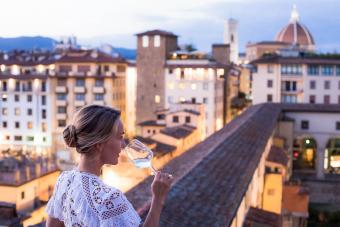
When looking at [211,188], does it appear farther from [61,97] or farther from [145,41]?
[145,41]

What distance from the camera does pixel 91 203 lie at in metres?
2.07

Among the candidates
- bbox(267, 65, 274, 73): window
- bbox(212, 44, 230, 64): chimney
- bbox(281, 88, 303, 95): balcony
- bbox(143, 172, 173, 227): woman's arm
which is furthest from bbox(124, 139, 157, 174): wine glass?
bbox(212, 44, 230, 64): chimney

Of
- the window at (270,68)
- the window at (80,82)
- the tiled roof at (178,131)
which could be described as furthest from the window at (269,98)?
the window at (80,82)

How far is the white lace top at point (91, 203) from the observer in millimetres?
2045

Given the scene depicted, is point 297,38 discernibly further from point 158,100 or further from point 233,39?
point 158,100

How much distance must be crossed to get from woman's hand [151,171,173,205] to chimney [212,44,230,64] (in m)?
45.1

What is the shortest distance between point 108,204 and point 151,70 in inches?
1666

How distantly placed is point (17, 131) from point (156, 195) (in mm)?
40366

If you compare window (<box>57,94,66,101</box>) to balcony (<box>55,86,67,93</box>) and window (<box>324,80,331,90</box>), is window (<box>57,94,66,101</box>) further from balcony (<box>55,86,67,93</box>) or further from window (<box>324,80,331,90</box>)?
window (<box>324,80,331,90</box>)

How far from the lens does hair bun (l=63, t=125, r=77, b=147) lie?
2.18 meters

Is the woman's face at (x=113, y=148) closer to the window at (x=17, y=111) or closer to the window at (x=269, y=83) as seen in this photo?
the window at (x=269, y=83)

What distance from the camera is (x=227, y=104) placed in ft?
160

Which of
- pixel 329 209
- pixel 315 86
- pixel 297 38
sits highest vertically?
pixel 297 38

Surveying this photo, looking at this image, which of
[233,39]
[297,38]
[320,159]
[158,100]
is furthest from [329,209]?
[233,39]
